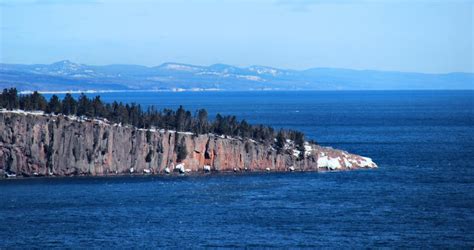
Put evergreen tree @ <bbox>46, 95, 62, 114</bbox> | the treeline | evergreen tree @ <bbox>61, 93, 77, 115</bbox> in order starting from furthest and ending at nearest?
evergreen tree @ <bbox>61, 93, 77, 115</bbox>, the treeline, evergreen tree @ <bbox>46, 95, 62, 114</bbox>

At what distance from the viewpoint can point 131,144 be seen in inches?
3696

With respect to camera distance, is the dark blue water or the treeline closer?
the dark blue water

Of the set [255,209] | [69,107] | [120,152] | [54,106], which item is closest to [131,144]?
[120,152]

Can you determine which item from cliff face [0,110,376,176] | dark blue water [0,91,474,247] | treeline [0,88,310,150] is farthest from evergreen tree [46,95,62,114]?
dark blue water [0,91,474,247]

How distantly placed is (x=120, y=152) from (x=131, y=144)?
141 cm

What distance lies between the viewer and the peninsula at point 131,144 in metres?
91.1

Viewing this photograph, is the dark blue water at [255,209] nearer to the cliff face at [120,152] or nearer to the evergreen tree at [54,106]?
the cliff face at [120,152]

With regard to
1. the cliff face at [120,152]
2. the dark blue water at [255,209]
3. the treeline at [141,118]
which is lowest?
the dark blue water at [255,209]

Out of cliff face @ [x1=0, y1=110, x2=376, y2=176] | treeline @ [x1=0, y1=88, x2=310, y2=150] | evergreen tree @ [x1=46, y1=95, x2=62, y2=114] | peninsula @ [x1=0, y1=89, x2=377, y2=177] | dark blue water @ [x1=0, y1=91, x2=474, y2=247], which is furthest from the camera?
treeline @ [x1=0, y1=88, x2=310, y2=150]

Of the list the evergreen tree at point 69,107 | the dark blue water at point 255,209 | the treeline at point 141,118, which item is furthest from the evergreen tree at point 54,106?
the dark blue water at point 255,209

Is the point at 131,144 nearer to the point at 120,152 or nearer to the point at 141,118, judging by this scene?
the point at 120,152

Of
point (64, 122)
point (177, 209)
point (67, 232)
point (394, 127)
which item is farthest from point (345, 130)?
point (67, 232)

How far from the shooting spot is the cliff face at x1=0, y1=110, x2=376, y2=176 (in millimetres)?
90812

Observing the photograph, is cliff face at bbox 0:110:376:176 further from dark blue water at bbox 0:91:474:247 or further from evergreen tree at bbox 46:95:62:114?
dark blue water at bbox 0:91:474:247
